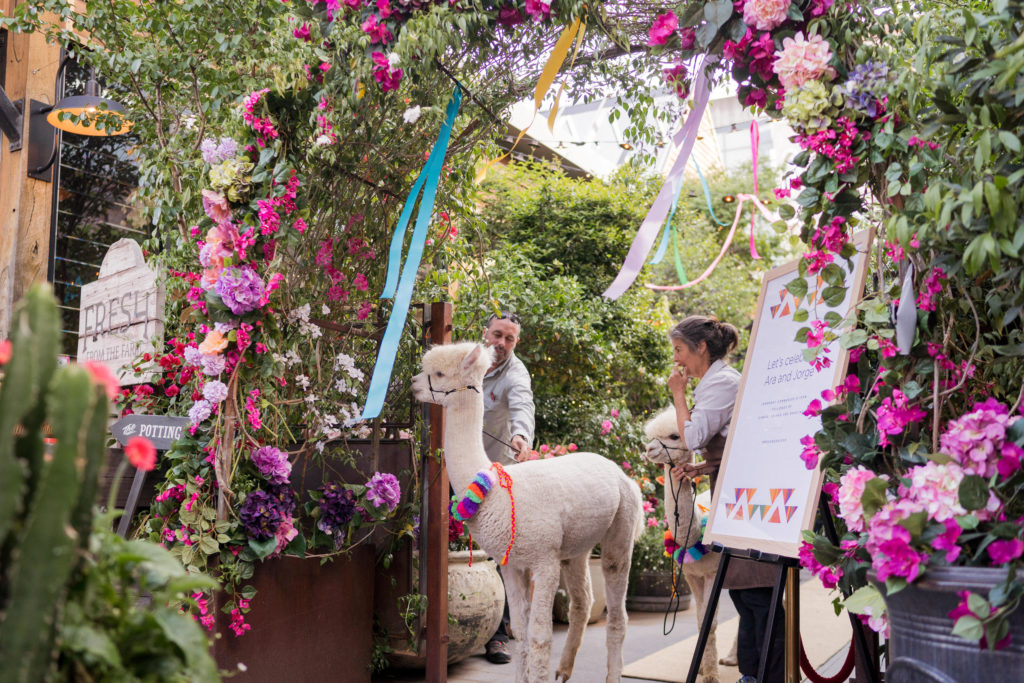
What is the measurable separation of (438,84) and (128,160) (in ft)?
12.7

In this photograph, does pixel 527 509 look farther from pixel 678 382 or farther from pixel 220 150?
pixel 220 150

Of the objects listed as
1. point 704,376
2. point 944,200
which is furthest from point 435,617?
point 944,200

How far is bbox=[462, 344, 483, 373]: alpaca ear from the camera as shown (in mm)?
3534

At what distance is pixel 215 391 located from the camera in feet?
9.52

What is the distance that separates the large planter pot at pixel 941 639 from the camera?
1.82 metres

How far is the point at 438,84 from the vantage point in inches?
137

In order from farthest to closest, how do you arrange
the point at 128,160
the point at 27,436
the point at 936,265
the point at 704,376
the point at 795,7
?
the point at 128,160, the point at 704,376, the point at 795,7, the point at 936,265, the point at 27,436

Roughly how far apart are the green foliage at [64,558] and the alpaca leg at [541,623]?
2366 mm

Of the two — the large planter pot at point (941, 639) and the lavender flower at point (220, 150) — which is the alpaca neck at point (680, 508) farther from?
→ the lavender flower at point (220, 150)

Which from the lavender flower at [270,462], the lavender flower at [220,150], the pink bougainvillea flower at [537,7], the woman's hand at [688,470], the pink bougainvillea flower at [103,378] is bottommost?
the woman's hand at [688,470]

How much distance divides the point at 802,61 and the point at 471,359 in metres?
1.84

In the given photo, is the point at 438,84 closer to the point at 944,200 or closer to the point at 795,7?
the point at 795,7

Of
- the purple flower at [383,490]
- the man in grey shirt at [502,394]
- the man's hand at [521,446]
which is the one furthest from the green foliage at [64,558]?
the man in grey shirt at [502,394]

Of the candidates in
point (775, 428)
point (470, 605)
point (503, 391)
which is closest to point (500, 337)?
point (503, 391)
